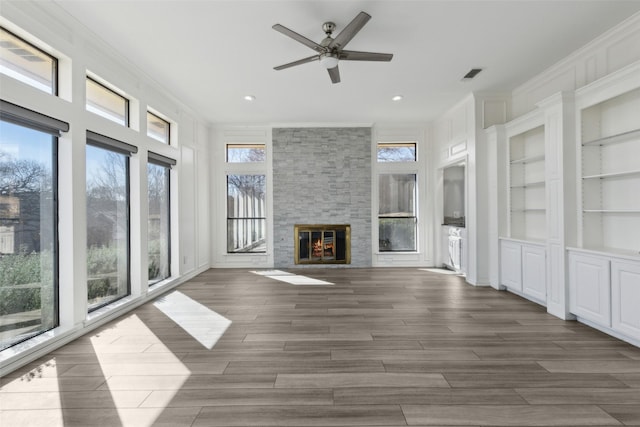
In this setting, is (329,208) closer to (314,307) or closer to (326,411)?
(314,307)

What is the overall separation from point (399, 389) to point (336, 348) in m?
0.73

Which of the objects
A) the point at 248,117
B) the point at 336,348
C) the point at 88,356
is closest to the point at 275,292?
the point at 336,348

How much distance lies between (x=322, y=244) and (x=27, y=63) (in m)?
5.06

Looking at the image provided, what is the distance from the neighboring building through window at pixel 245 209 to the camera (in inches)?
265

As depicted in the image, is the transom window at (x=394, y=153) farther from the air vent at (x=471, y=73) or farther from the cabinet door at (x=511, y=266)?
the cabinet door at (x=511, y=266)

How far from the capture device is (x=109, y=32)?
10.3 feet

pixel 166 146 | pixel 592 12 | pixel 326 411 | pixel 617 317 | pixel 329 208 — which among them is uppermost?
pixel 592 12

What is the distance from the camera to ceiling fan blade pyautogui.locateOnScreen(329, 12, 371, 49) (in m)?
2.50

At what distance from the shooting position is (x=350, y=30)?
106 inches

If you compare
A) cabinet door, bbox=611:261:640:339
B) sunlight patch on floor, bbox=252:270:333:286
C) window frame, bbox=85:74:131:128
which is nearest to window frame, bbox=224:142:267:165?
sunlight patch on floor, bbox=252:270:333:286

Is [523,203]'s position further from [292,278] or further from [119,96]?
[119,96]

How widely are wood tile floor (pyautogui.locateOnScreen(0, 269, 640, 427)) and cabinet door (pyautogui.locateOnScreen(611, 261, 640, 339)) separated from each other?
0.54 ft

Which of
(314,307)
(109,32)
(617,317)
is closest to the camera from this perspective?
(617,317)

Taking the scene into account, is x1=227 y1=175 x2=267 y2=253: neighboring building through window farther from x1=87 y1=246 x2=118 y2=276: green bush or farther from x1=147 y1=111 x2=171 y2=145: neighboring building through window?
x1=87 y1=246 x2=118 y2=276: green bush
